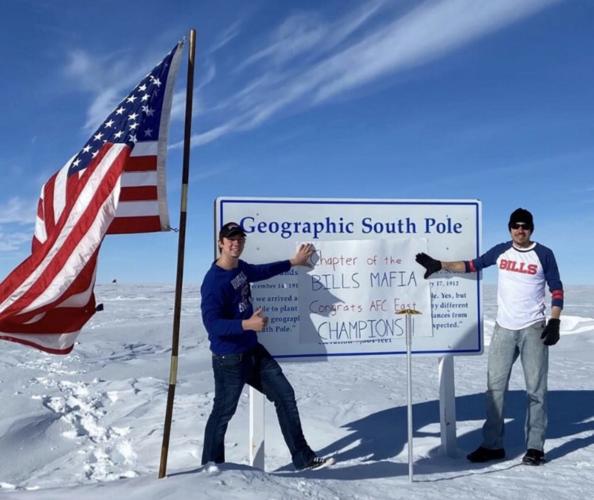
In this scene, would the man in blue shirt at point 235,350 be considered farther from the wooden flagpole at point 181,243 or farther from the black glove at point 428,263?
the black glove at point 428,263

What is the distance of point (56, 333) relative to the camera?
4.04m

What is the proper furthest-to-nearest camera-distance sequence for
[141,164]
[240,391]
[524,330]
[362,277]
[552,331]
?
1. [362,277]
2. [524,330]
3. [552,331]
4. [240,391]
5. [141,164]

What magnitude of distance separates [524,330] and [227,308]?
2.48 meters

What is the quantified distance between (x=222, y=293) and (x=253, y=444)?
4.87 feet

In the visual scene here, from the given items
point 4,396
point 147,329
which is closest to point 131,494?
point 4,396

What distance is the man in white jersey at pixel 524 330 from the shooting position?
4.79m

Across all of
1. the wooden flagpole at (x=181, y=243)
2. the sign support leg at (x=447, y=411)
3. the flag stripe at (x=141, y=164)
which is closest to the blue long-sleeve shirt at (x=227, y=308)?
the wooden flagpole at (x=181, y=243)

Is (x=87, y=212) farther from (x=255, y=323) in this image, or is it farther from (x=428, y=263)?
(x=428, y=263)

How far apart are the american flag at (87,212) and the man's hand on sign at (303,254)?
116 cm

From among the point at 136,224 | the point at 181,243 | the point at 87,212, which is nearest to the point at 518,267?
the point at 181,243

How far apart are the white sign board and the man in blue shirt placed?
0.40 m

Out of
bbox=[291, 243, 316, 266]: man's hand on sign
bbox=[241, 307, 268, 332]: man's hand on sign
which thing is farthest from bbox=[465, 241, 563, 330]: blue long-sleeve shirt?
bbox=[241, 307, 268, 332]: man's hand on sign

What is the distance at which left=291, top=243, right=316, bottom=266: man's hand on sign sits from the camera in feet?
16.3

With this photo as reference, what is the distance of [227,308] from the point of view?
4.36m
